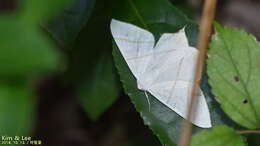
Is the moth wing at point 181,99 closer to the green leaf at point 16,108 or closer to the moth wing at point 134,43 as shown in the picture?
the moth wing at point 134,43

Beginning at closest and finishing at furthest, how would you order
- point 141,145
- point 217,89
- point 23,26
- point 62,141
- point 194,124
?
point 23,26
point 217,89
point 194,124
point 141,145
point 62,141

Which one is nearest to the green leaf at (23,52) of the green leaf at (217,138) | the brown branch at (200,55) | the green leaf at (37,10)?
the green leaf at (37,10)

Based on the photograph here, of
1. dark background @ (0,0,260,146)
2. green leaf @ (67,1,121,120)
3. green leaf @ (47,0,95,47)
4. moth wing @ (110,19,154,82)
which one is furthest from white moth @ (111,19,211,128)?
dark background @ (0,0,260,146)

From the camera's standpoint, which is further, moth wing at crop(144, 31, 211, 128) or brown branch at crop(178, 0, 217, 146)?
moth wing at crop(144, 31, 211, 128)

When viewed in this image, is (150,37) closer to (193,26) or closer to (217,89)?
(193,26)

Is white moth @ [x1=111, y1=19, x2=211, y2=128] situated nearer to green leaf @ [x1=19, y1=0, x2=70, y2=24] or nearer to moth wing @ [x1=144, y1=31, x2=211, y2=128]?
moth wing @ [x1=144, y1=31, x2=211, y2=128]

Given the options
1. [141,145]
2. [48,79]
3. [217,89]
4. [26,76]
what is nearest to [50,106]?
[48,79]
